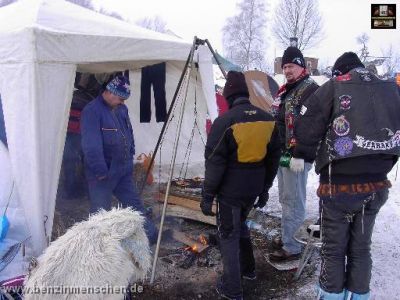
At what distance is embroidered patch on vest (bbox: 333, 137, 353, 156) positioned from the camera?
2.78 m

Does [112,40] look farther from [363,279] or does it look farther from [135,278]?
[363,279]

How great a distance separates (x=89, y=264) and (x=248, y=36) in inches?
1666

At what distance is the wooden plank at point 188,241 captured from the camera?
172 inches

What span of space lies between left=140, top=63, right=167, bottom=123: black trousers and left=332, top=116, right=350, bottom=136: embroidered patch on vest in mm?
3487

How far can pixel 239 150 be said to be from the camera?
3143 millimetres

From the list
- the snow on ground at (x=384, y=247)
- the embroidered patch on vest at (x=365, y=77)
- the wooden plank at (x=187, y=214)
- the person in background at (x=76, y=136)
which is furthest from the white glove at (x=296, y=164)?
the person in background at (x=76, y=136)

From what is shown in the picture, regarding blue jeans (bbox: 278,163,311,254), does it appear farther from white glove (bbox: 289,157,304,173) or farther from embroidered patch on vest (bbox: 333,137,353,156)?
embroidered patch on vest (bbox: 333,137,353,156)

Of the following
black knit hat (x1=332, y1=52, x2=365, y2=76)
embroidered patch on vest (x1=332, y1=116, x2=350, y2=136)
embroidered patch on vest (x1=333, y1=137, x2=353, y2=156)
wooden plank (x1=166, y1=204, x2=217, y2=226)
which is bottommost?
wooden plank (x1=166, y1=204, x2=217, y2=226)

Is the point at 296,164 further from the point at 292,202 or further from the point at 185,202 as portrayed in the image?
the point at 185,202

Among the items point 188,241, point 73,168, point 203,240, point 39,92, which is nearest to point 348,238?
point 203,240

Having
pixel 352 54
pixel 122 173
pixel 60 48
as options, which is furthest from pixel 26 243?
pixel 352 54

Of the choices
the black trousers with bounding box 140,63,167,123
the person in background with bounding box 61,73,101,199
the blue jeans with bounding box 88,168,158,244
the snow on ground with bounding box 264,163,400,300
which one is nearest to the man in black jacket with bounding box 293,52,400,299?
the snow on ground with bounding box 264,163,400,300

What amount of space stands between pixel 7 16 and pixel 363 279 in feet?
13.9

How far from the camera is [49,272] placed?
A: 2334 millimetres
